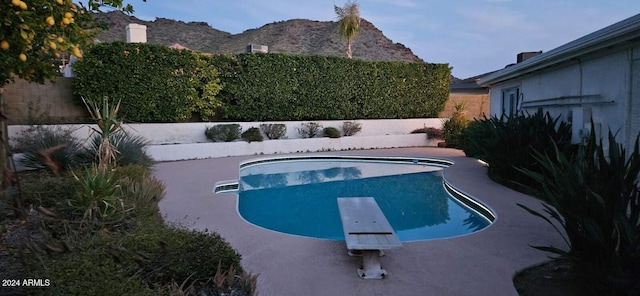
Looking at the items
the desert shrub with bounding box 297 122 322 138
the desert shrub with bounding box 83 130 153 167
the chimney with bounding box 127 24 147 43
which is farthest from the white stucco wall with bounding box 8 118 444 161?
the chimney with bounding box 127 24 147 43

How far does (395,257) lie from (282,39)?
34.3 metres

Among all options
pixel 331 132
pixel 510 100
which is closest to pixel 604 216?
pixel 510 100

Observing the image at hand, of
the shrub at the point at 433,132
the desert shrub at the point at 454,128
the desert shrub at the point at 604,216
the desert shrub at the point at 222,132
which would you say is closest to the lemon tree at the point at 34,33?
the desert shrub at the point at 604,216

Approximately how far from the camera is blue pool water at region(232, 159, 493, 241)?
6227 mm

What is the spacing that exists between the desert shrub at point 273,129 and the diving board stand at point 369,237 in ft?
32.8

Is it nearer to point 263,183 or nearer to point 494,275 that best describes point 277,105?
point 263,183

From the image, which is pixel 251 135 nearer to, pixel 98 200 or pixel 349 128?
pixel 349 128

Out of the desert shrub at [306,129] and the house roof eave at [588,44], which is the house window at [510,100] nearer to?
the house roof eave at [588,44]

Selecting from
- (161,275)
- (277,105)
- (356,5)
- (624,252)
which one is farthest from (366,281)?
(356,5)

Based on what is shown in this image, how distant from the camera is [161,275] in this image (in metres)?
3.15

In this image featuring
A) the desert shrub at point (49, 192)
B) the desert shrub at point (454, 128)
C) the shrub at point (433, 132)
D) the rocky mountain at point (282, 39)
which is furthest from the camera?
the rocky mountain at point (282, 39)

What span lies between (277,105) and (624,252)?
13016 mm

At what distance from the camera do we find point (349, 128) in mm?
15883

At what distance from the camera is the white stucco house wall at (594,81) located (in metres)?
5.64
